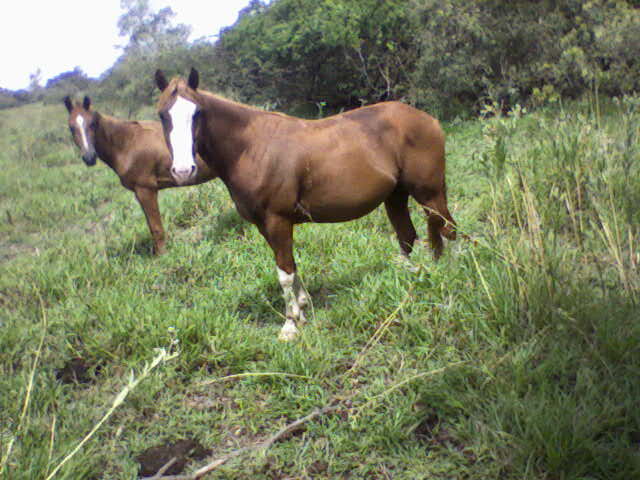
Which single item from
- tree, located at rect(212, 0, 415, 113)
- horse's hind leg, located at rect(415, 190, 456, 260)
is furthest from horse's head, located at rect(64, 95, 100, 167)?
tree, located at rect(212, 0, 415, 113)

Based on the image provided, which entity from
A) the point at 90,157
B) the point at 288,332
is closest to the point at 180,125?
the point at 288,332

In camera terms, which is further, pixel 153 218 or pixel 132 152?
pixel 132 152

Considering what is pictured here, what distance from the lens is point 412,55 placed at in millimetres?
13172

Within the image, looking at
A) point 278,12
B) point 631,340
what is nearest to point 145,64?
point 278,12

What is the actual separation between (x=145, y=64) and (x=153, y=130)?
18311 millimetres

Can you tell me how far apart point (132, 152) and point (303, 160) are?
3.26m

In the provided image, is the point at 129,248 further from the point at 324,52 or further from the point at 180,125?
the point at 324,52

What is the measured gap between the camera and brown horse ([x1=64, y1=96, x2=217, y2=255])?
17.7ft

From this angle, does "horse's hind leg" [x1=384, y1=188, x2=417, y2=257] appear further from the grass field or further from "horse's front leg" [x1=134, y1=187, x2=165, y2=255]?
"horse's front leg" [x1=134, y1=187, x2=165, y2=255]

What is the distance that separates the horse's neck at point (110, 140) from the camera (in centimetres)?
557

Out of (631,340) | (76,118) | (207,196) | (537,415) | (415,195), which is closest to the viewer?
(537,415)

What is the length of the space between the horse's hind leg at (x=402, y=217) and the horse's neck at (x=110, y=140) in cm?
364

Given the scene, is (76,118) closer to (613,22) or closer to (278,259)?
(278,259)

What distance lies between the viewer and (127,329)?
3.20m
